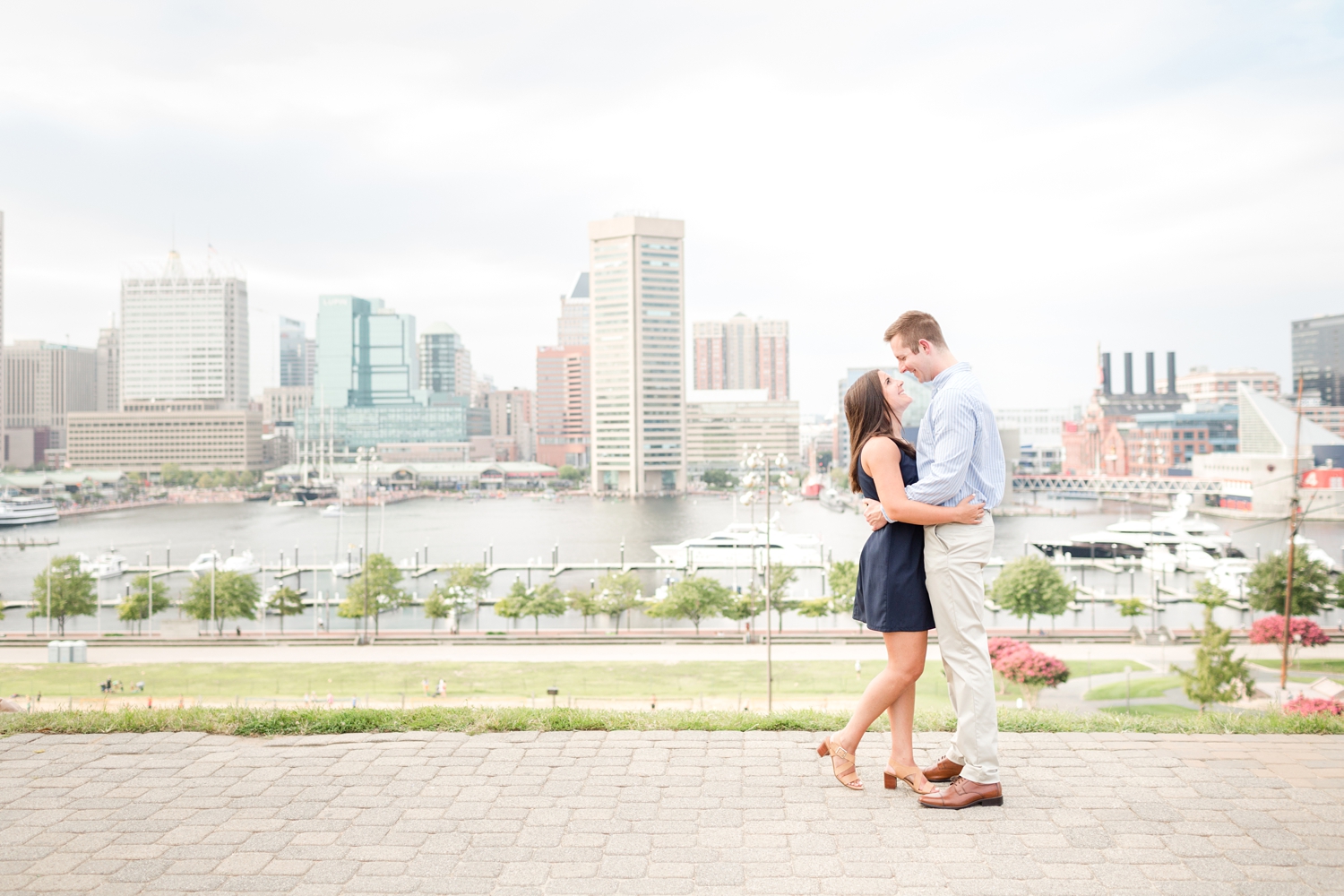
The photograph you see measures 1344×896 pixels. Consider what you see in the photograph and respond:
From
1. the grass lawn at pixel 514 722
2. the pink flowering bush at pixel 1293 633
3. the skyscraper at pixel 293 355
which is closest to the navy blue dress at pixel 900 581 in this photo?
the grass lawn at pixel 514 722

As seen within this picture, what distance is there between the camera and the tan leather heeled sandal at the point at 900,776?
2.41 metres

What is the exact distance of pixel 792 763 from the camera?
2.65m

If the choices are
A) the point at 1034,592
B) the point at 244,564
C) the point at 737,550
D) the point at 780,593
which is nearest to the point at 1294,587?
the point at 1034,592

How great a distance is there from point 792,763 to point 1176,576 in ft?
117

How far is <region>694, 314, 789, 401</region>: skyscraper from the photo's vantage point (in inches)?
5285

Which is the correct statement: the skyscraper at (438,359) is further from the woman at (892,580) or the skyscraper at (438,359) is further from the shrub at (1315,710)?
the woman at (892,580)

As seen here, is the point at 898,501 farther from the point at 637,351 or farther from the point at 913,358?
the point at 637,351

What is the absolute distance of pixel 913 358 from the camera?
98.0 inches

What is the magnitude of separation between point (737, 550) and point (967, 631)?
2995 centimetres

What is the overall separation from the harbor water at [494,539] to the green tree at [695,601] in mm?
3073

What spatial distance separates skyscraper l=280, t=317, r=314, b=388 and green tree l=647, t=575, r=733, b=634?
151401 millimetres

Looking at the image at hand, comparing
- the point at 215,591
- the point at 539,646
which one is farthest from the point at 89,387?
the point at 539,646

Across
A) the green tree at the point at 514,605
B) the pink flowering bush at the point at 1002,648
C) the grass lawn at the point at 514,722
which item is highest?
the grass lawn at the point at 514,722

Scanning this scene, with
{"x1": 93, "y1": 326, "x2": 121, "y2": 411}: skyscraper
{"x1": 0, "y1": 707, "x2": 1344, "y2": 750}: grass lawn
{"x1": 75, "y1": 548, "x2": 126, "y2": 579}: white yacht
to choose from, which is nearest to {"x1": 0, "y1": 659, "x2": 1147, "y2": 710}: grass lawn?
{"x1": 0, "y1": 707, "x2": 1344, "y2": 750}: grass lawn
